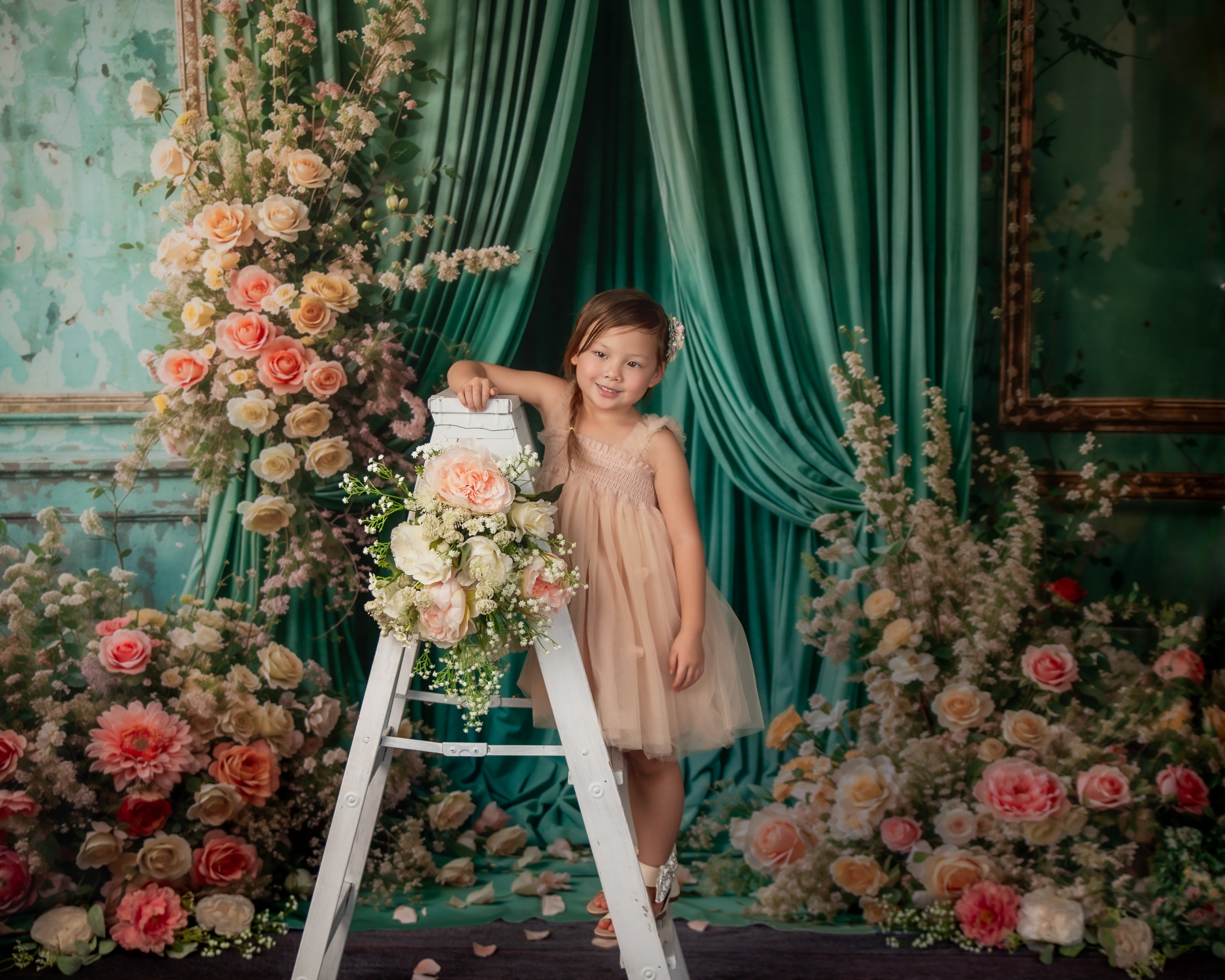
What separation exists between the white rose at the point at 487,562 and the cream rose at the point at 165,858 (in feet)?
3.84

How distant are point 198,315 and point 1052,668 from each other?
2.19 m

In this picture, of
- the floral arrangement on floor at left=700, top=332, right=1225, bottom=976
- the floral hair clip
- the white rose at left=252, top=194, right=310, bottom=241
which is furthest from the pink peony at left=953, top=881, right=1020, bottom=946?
the white rose at left=252, top=194, right=310, bottom=241

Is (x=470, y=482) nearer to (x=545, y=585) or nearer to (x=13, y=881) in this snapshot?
(x=545, y=585)

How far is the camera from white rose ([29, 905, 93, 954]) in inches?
77.7

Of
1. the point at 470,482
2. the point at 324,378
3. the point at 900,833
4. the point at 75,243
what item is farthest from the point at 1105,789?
the point at 75,243

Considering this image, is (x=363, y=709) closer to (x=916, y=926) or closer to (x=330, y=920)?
(x=330, y=920)

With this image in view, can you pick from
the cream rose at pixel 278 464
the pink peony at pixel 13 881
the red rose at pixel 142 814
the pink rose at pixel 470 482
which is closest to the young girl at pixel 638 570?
the pink rose at pixel 470 482

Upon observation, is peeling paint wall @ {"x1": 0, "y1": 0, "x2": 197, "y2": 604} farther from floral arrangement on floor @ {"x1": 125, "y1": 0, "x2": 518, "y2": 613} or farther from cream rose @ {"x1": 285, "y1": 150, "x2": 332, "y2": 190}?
cream rose @ {"x1": 285, "y1": 150, "x2": 332, "y2": 190}

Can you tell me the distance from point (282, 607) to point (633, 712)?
1061mm

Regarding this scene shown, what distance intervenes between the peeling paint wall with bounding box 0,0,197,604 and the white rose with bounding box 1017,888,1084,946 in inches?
91.4

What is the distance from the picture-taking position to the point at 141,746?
2.08 meters

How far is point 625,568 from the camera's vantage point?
1.79m

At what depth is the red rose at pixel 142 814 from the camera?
2.10 metres

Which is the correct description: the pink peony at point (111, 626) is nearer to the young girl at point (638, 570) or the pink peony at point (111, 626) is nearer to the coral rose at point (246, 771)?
the coral rose at point (246, 771)
